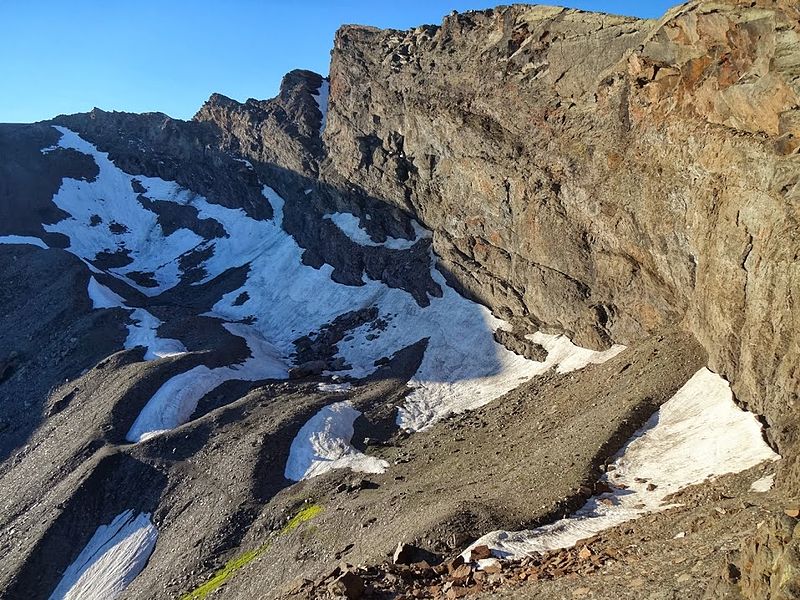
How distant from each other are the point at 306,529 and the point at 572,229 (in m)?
28.6

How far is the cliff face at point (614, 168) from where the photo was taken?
973 inches

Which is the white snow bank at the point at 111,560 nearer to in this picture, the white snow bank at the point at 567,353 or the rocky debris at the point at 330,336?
the rocky debris at the point at 330,336

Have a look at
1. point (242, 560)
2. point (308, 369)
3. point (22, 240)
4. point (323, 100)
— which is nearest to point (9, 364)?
point (308, 369)

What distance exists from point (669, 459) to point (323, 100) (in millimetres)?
85294

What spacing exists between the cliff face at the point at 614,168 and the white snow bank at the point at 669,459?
3.57 ft

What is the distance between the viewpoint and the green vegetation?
27984 millimetres

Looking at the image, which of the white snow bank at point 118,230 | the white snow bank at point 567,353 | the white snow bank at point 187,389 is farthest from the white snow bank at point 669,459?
the white snow bank at point 118,230

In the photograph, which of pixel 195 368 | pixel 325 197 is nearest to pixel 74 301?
pixel 195 368

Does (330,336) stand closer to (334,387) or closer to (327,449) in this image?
(334,387)

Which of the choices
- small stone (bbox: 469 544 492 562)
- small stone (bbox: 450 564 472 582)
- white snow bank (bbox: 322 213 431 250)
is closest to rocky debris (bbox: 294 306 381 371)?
white snow bank (bbox: 322 213 431 250)

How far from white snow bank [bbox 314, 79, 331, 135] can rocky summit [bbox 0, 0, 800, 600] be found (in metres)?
15.2

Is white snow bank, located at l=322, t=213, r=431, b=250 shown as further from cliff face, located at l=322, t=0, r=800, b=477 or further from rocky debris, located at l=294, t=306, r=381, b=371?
rocky debris, located at l=294, t=306, r=381, b=371

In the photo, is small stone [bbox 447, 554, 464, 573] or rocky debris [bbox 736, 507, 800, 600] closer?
rocky debris [bbox 736, 507, 800, 600]

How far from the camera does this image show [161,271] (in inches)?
3519
